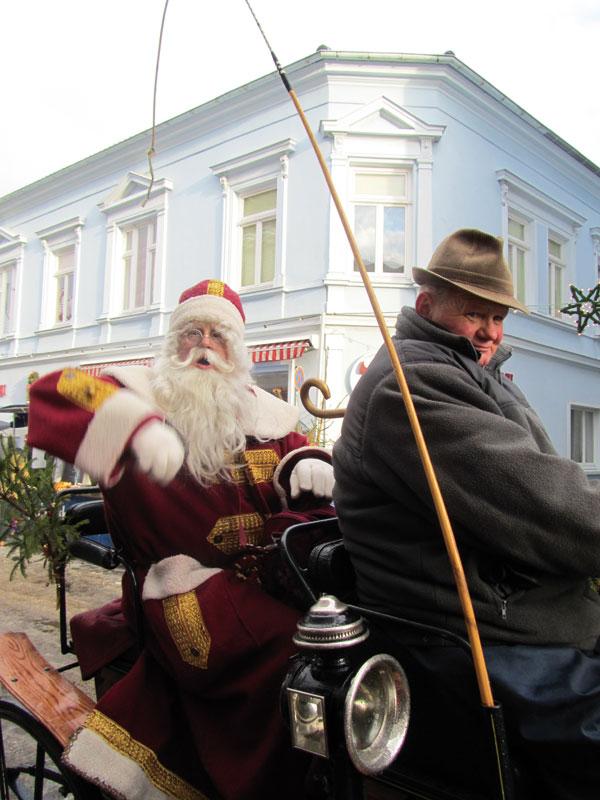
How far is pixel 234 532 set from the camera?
2.12 m

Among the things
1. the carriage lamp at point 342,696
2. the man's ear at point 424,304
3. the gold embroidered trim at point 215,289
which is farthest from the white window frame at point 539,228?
the carriage lamp at point 342,696

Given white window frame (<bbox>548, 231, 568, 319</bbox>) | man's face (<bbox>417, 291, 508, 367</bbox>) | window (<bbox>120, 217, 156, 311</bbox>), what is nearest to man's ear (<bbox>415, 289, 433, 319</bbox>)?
man's face (<bbox>417, 291, 508, 367</bbox>)

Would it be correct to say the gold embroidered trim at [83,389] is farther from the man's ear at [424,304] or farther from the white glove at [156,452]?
the man's ear at [424,304]

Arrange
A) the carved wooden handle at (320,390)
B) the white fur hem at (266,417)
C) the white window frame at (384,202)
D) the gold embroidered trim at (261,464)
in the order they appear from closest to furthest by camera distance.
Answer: the carved wooden handle at (320,390) < the gold embroidered trim at (261,464) < the white fur hem at (266,417) < the white window frame at (384,202)

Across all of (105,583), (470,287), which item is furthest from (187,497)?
(105,583)

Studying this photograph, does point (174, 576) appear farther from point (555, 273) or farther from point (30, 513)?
point (555, 273)

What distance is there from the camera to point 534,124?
11.3 m

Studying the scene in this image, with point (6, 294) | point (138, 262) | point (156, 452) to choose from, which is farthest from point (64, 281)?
point (156, 452)

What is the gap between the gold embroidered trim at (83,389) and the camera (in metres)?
1.73

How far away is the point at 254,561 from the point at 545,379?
10.4m

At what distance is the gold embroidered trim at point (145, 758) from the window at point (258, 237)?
30.1 ft

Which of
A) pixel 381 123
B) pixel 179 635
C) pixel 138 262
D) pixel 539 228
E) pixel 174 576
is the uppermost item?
pixel 381 123

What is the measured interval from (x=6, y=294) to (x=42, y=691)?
15.1m

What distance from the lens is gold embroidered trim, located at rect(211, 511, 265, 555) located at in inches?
82.2
